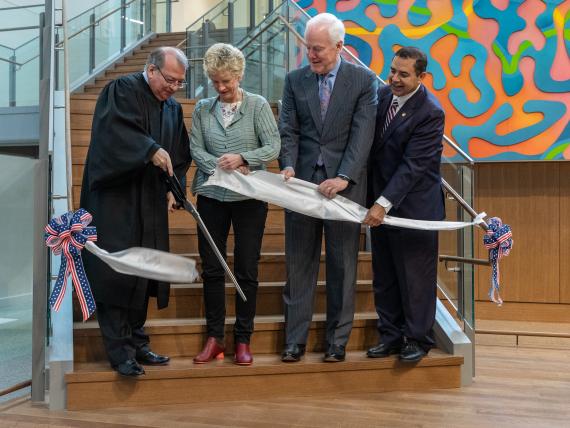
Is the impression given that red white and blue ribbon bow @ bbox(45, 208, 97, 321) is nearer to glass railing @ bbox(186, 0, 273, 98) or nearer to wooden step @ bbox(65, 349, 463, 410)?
wooden step @ bbox(65, 349, 463, 410)

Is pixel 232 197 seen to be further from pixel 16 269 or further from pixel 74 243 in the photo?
pixel 16 269

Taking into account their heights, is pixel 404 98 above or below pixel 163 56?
below

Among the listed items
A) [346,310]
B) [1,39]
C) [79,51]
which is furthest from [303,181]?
[79,51]

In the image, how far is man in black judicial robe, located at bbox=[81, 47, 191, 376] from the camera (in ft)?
10.0

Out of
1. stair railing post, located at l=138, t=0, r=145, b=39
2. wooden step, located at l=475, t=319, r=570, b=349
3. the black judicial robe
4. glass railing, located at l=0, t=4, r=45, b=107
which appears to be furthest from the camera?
stair railing post, located at l=138, t=0, r=145, b=39

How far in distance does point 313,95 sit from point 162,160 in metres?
0.84

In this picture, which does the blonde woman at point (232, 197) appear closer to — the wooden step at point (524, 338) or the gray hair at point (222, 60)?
the gray hair at point (222, 60)

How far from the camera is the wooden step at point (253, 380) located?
316 centimetres

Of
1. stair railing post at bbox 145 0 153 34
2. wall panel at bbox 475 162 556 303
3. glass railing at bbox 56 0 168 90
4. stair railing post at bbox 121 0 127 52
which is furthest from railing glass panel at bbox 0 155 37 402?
stair railing post at bbox 145 0 153 34

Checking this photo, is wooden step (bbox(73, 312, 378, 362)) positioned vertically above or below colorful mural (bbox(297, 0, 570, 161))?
below

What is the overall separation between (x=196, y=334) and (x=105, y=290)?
0.61 m

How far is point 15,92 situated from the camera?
4293 millimetres

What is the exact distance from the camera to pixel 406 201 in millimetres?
3453

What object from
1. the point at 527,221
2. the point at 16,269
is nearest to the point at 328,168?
the point at 16,269
